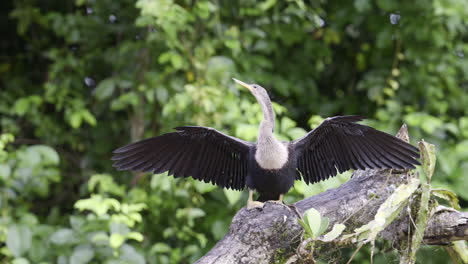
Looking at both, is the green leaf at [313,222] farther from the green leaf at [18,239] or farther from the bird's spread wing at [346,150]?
the green leaf at [18,239]

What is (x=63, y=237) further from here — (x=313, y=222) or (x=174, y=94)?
(x=313, y=222)

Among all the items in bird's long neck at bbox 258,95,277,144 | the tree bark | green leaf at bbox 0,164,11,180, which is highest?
bird's long neck at bbox 258,95,277,144

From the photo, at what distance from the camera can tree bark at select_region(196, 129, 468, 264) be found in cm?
163

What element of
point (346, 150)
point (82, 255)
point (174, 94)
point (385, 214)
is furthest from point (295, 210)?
point (174, 94)

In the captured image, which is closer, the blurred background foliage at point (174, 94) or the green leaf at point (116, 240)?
the green leaf at point (116, 240)

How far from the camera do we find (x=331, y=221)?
185 centimetres

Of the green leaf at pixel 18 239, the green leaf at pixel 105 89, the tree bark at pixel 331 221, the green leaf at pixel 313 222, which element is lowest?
the green leaf at pixel 18 239

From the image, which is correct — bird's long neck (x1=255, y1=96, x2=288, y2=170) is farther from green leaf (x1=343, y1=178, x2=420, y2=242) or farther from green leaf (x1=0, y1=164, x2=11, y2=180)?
green leaf (x1=0, y1=164, x2=11, y2=180)

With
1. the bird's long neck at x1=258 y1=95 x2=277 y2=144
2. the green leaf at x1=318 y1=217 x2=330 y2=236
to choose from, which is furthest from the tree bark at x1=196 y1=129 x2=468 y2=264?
the bird's long neck at x1=258 y1=95 x2=277 y2=144

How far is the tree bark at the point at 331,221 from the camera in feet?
5.35

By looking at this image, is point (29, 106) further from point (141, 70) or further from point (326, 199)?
point (326, 199)

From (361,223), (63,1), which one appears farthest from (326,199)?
(63,1)

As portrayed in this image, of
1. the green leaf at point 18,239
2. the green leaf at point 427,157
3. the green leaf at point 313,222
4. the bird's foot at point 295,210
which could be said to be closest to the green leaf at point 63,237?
the green leaf at point 18,239

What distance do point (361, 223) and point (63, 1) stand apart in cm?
316
